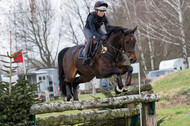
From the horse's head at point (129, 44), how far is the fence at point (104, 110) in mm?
798

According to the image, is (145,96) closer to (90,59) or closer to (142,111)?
(142,111)

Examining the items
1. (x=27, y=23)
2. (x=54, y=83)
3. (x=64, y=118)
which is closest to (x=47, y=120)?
(x=64, y=118)

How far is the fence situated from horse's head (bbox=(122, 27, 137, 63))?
2.62 ft

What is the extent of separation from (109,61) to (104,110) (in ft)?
4.92

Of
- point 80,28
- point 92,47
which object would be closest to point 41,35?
point 80,28

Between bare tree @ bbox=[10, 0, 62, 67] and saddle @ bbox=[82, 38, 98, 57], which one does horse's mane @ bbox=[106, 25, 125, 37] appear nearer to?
saddle @ bbox=[82, 38, 98, 57]

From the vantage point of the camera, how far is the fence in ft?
10.6

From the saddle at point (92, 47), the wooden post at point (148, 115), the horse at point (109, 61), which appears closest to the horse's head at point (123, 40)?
the horse at point (109, 61)

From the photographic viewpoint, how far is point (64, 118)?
345 centimetres

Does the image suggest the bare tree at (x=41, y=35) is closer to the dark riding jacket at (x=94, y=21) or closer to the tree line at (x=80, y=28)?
the tree line at (x=80, y=28)

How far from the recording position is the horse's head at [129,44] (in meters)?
4.75

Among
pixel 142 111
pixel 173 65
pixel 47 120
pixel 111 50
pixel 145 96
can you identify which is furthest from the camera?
pixel 173 65

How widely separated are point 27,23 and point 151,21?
42.1 ft

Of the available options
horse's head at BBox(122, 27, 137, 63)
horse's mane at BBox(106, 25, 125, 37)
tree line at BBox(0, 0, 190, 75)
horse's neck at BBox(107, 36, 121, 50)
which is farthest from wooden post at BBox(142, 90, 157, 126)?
tree line at BBox(0, 0, 190, 75)
